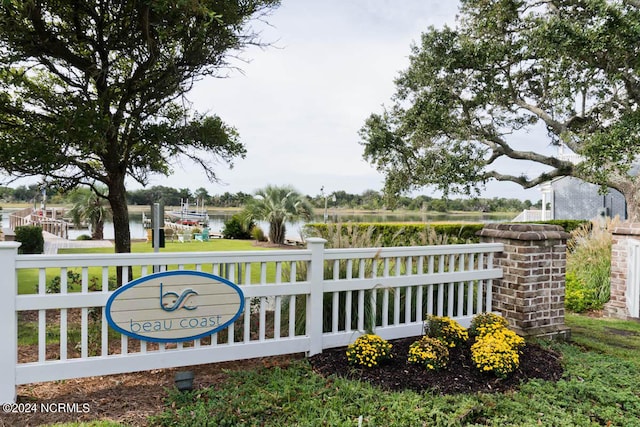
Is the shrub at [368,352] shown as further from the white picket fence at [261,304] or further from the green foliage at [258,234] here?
the green foliage at [258,234]

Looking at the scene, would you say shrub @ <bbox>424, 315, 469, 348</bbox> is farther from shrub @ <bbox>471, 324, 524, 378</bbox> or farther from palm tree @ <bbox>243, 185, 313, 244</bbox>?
palm tree @ <bbox>243, 185, 313, 244</bbox>

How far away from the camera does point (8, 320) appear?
8.63ft

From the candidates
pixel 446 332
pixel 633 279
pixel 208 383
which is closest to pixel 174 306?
pixel 208 383

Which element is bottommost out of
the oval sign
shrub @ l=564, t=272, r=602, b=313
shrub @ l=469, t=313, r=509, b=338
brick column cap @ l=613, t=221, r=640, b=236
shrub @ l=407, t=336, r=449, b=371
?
shrub @ l=564, t=272, r=602, b=313

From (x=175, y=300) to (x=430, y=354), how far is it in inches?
76.5

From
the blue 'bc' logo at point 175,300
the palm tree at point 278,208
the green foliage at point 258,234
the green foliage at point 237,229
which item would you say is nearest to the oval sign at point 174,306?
the blue 'bc' logo at point 175,300

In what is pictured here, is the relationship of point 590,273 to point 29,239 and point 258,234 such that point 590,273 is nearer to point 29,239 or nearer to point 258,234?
point 29,239

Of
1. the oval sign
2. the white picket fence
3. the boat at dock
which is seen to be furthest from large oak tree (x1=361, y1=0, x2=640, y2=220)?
the boat at dock

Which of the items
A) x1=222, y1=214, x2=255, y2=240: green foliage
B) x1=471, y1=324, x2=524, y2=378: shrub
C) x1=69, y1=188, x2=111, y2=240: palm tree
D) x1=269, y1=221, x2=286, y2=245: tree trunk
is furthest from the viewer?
x1=222, y1=214, x2=255, y2=240: green foliage

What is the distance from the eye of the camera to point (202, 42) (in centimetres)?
450

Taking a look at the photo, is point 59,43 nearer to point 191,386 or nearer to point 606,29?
point 191,386

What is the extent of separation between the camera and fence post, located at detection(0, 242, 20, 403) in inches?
102

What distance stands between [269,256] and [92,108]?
87.7 inches

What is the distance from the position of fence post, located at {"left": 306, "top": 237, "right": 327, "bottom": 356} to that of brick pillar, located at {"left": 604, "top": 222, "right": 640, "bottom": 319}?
464 centimetres
